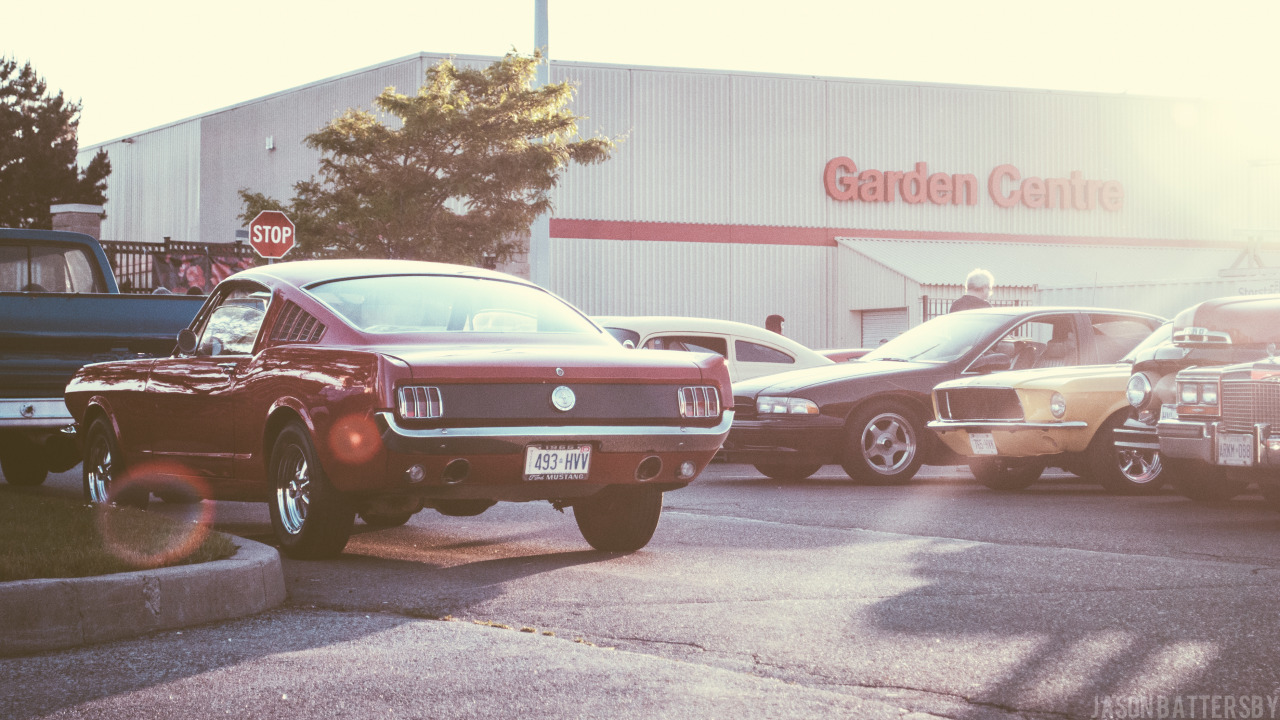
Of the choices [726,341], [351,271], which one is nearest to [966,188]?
[726,341]

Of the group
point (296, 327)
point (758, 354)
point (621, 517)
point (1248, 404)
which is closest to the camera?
point (296, 327)

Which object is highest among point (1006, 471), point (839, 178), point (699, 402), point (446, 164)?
point (839, 178)

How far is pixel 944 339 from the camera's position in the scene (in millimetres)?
12922

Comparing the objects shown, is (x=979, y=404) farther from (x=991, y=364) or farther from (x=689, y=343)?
(x=689, y=343)

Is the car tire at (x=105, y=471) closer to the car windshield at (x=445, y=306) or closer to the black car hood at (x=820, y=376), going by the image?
the car windshield at (x=445, y=306)

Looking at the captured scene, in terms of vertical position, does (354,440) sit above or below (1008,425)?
above

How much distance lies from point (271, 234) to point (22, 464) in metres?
7.29

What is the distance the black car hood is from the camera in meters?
12.2

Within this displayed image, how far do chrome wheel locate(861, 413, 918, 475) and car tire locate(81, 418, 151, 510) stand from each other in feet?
19.2

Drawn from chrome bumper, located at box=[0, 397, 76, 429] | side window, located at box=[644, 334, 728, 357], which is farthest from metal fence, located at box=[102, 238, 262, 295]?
chrome bumper, located at box=[0, 397, 76, 429]

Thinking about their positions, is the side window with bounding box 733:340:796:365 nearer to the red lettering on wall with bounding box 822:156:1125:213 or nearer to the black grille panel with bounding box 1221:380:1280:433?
the black grille panel with bounding box 1221:380:1280:433

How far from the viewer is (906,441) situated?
12.3 metres

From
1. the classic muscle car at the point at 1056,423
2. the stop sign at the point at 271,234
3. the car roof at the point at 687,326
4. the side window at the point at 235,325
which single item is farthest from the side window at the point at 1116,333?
the stop sign at the point at 271,234

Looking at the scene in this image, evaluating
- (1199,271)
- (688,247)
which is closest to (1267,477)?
(688,247)
